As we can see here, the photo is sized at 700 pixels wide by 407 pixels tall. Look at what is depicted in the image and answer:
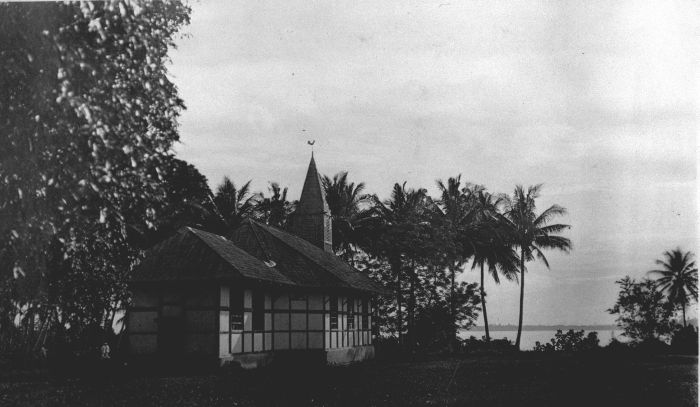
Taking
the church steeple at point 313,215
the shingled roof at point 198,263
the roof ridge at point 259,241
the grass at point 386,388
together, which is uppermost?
the church steeple at point 313,215

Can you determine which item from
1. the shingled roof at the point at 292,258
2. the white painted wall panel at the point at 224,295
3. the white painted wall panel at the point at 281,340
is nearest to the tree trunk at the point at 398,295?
the shingled roof at the point at 292,258

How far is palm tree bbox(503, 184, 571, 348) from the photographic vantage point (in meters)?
35.1

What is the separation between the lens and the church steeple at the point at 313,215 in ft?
103

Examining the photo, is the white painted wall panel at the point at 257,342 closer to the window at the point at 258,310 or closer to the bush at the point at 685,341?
the window at the point at 258,310

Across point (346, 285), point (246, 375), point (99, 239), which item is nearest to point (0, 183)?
point (99, 239)

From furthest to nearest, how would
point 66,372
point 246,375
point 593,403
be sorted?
point 66,372 → point 246,375 → point 593,403

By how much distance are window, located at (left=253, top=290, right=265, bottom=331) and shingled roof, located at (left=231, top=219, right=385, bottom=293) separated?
1.46 metres

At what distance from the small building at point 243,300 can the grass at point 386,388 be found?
1.78m

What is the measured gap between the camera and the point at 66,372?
752 inches

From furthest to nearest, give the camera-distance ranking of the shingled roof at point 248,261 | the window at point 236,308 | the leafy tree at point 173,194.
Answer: the window at point 236,308
the shingled roof at point 248,261
the leafy tree at point 173,194

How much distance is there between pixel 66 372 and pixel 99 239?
32.7ft

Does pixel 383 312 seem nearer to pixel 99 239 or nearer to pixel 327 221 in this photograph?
pixel 327 221

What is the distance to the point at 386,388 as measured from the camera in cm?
1576

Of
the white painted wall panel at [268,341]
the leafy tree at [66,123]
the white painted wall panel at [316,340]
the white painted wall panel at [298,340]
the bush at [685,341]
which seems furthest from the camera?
the bush at [685,341]
